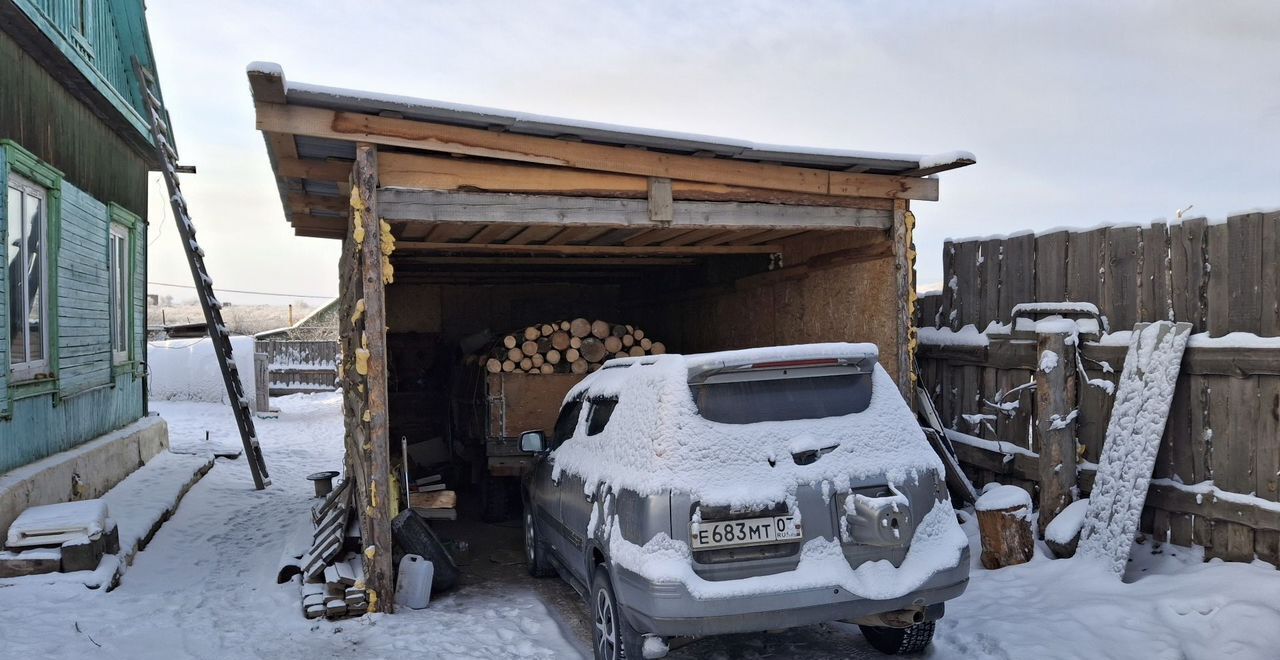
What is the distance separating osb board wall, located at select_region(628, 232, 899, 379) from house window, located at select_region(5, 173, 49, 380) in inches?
291

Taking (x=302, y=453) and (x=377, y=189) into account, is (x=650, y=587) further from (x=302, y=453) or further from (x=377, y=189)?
(x=302, y=453)

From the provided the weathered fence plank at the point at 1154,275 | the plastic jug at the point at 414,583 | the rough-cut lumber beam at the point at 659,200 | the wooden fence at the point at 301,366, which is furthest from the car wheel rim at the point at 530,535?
the wooden fence at the point at 301,366

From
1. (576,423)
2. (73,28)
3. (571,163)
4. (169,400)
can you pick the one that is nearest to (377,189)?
(571,163)

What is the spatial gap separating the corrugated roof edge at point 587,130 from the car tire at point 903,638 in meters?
3.70

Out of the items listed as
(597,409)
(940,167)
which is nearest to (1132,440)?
(940,167)

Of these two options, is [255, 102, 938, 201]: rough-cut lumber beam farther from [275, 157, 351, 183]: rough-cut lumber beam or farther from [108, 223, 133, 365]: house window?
[108, 223, 133, 365]: house window

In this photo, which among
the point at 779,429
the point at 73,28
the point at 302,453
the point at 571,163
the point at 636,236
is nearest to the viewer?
the point at 779,429

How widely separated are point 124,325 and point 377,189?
807 cm

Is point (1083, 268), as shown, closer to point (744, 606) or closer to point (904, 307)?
point (904, 307)

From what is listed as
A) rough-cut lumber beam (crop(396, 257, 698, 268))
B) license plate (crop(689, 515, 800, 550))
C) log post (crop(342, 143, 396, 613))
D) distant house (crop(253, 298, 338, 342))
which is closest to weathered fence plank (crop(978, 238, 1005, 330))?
rough-cut lumber beam (crop(396, 257, 698, 268))

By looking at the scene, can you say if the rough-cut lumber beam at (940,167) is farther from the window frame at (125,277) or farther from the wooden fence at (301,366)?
the wooden fence at (301,366)

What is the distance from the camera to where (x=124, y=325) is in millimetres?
11945

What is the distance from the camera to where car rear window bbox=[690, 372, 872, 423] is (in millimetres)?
4270

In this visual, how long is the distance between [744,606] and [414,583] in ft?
10.3
